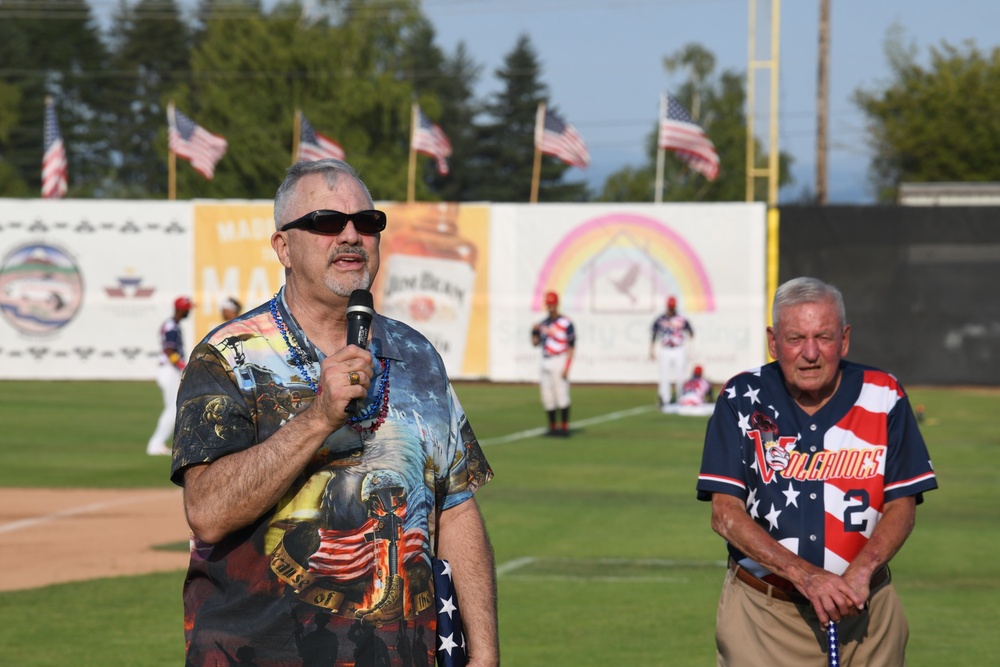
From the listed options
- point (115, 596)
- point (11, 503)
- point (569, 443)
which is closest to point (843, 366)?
point (115, 596)

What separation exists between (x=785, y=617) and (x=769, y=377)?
0.86m

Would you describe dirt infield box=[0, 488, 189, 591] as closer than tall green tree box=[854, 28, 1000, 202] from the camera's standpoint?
Yes

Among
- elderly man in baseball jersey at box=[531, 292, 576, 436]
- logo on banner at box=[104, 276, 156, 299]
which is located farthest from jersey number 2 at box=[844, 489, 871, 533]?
logo on banner at box=[104, 276, 156, 299]

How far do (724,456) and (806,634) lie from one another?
70 cm

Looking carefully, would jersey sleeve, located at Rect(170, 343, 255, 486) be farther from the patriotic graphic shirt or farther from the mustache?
the mustache

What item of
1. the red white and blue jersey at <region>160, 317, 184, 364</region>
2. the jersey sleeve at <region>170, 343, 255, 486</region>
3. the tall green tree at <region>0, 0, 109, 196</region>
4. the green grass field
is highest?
the tall green tree at <region>0, 0, 109, 196</region>

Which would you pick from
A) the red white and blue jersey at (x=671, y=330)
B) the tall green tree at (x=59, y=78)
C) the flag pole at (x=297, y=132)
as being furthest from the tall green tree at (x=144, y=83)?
the red white and blue jersey at (x=671, y=330)

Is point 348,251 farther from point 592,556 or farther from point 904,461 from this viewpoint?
point 592,556

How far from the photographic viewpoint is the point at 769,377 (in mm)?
5422

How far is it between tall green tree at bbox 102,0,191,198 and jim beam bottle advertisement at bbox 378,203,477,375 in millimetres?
65291

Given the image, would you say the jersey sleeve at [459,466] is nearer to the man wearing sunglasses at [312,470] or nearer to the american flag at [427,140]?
the man wearing sunglasses at [312,470]

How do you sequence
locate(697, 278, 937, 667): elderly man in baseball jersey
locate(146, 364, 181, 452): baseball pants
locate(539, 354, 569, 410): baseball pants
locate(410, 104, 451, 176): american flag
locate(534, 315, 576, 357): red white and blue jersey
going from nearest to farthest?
locate(697, 278, 937, 667): elderly man in baseball jersey, locate(146, 364, 181, 452): baseball pants, locate(539, 354, 569, 410): baseball pants, locate(534, 315, 576, 357): red white and blue jersey, locate(410, 104, 451, 176): american flag

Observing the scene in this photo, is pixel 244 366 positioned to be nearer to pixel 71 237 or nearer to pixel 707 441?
pixel 707 441

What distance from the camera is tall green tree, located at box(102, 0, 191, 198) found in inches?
3890
